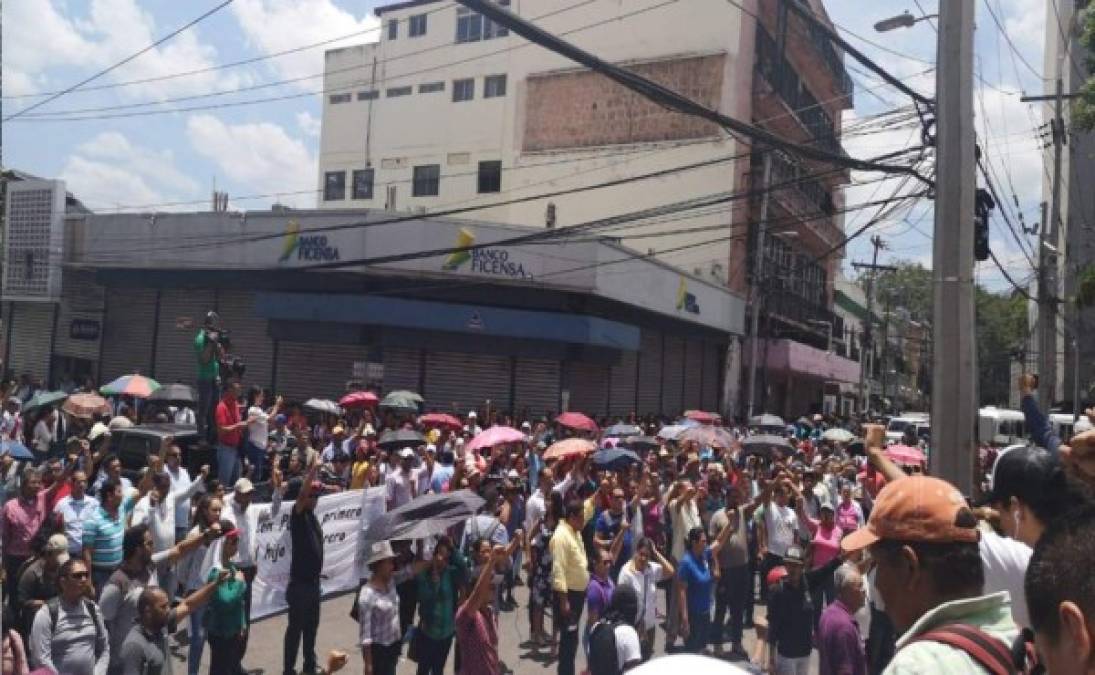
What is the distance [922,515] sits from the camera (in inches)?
97.9

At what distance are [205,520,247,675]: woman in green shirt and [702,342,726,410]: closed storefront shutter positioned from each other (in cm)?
2831

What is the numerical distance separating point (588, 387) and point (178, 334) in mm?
12412

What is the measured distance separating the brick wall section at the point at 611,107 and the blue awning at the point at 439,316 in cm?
1145

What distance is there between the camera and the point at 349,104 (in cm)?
4588

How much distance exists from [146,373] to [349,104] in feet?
68.7

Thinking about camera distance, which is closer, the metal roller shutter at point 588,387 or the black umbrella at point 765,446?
the black umbrella at point 765,446

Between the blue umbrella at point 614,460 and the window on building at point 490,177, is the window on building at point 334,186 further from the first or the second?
the blue umbrella at point 614,460

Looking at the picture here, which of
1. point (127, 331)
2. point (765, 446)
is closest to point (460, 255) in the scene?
point (765, 446)

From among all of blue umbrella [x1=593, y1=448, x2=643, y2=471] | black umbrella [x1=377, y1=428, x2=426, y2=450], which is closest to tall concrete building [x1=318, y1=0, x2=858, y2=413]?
blue umbrella [x1=593, y1=448, x2=643, y2=471]

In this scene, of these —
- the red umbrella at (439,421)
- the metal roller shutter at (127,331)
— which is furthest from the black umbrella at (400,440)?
the metal roller shutter at (127,331)

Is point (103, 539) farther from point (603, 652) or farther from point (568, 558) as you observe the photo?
point (603, 652)

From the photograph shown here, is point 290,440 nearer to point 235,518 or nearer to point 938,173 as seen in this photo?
point 235,518

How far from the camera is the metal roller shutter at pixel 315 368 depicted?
85.5 ft

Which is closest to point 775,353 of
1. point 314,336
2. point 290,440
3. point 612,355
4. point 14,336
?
point 612,355
